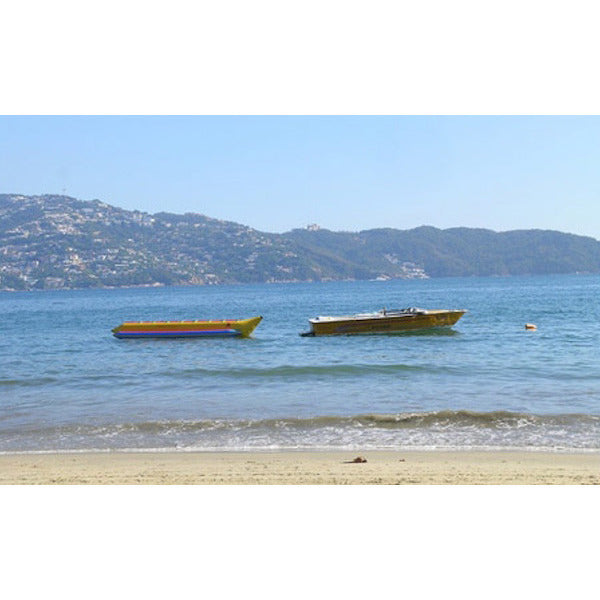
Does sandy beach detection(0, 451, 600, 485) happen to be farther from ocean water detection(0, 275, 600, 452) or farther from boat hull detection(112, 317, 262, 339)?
boat hull detection(112, 317, 262, 339)

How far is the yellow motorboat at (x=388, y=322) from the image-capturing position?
94.2ft

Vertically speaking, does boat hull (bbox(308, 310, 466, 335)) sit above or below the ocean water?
above

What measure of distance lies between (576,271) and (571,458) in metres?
131

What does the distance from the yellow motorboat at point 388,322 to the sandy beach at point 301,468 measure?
1910 centimetres

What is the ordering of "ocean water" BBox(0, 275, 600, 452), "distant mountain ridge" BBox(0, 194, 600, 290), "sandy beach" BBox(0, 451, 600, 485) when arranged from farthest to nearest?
1. "distant mountain ridge" BBox(0, 194, 600, 290)
2. "ocean water" BBox(0, 275, 600, 452)
3. "sandy beach" BBox(0, 451, 600, 485)

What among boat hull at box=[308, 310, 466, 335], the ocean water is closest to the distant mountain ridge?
boat hull at box=[308, 310, 466, 335]

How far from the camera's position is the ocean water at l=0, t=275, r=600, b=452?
1094 cm

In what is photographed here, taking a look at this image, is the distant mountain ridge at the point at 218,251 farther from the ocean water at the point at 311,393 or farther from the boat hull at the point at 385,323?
the ocean water at the point at 311,393

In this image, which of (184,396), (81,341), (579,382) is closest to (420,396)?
(579,382)

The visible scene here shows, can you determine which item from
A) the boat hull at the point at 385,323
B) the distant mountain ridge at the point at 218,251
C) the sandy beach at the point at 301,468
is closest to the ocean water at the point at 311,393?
the boat hull at the point at 385,323

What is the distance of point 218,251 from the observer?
511ft

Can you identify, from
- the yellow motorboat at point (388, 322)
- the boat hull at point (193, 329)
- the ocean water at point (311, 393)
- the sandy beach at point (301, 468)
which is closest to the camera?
the sandy beach at point (301, 468)

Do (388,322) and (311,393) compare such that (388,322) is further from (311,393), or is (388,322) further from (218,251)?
(218,251)

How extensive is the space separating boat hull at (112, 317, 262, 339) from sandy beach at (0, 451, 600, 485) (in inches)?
772
